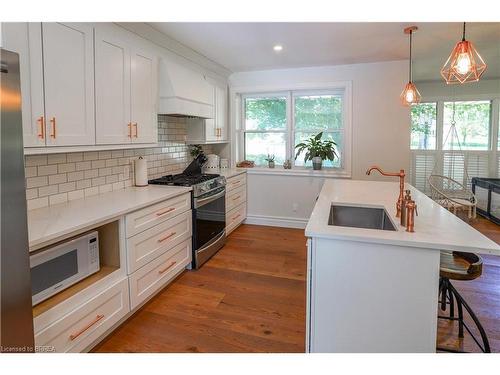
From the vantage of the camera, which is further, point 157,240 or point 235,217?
point 235,217

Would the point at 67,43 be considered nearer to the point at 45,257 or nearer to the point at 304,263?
the point at 45,257

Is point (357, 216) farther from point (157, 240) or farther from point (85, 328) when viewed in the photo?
point (85, 328)

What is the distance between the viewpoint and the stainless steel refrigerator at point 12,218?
3.93 ft

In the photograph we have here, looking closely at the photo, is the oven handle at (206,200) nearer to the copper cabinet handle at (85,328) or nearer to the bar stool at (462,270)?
the copper cabinet handle at (85,328)

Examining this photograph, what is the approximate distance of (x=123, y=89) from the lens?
261 centimetres

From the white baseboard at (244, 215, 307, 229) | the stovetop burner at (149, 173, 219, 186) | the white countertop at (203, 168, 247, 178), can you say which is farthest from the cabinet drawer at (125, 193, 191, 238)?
the white baseboard at (244, 215, 307, 229)

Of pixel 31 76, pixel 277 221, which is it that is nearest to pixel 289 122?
pixel 277 221

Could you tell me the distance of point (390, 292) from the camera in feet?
5.17

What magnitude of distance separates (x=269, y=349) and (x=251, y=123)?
3.66 m

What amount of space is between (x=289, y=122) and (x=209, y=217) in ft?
7.01

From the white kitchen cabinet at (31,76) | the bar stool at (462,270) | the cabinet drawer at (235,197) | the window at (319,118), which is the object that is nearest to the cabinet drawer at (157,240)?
the white kitchen cabinet at (31,76)

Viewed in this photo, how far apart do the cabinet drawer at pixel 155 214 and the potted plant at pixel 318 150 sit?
214 centimetres

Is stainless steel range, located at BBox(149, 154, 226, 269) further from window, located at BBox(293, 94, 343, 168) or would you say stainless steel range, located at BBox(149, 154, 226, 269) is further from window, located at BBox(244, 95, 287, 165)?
window, located at BBox(293, 94, 343, 168)

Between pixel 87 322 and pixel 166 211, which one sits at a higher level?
pixel 166 211
